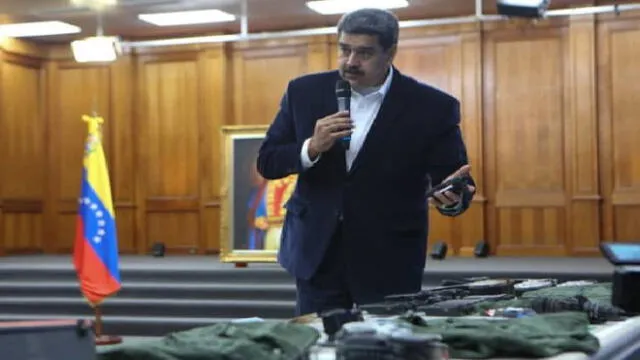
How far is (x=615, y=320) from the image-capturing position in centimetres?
170

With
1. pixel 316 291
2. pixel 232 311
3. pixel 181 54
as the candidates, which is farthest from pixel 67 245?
pixel 316 291

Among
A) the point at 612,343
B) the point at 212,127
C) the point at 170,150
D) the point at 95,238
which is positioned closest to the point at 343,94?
the point at 612,343

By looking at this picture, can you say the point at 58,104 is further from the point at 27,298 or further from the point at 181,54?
the point at 27,298

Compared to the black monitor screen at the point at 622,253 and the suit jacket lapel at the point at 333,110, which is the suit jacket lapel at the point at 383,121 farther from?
the black monitor screen at the point at 622,253

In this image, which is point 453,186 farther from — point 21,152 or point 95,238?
point 21,152

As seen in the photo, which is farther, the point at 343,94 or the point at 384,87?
the point at 384,87

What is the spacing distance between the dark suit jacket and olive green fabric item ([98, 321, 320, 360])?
712 mm

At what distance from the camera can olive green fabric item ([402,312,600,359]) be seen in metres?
1.27

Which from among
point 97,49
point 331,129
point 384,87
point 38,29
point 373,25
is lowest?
point 331,129

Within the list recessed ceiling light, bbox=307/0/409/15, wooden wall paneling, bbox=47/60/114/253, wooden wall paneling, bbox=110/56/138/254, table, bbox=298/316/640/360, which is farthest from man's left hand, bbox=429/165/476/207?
wooden wall paneling, bbox=47/60/114/253

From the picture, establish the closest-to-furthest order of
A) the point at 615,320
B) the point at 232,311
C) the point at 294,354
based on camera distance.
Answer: the point at 294,354
the point at 615,320
the point at 232,311

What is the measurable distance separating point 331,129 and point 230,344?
786 mm

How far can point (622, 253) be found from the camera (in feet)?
6.19

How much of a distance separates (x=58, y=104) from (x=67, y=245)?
1.64 m
